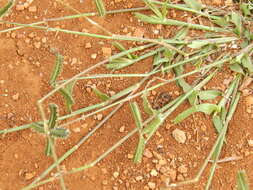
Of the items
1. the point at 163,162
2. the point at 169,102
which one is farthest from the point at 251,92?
the point at 163,162

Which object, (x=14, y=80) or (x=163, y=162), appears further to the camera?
(x=14, y=80)

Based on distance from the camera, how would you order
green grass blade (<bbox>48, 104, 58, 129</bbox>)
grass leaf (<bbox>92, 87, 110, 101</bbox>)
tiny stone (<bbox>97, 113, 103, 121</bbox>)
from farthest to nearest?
1. tiny stone (<bbox>97, 113, 103, 121</bbox>)
2. grass leaf (<bbox>92, 87, 110, 101</bbox>)
3. green grass blade (<bbox>48, 104, 58, 129</bbox>)

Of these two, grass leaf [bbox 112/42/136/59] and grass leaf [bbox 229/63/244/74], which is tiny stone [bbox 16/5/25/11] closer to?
grass leaf [bbox 112/42/136/59]

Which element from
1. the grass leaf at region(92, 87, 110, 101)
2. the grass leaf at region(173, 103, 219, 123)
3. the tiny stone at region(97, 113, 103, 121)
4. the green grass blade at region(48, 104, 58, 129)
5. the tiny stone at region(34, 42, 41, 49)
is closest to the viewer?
the green grass blade at region(48, 104, 58, 129)

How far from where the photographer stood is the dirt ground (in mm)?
1993

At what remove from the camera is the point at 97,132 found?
2.05 m

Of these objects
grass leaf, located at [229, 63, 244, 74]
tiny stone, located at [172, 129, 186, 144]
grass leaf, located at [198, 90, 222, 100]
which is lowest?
tiny stone, located at [172, 129, 186, 144]

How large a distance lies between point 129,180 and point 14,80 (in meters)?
0.75

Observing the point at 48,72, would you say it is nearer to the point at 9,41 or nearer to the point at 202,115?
the point at 9,41

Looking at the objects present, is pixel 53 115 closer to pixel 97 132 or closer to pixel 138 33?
pixel 97 132

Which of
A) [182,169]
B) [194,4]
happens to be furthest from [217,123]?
[194,4]

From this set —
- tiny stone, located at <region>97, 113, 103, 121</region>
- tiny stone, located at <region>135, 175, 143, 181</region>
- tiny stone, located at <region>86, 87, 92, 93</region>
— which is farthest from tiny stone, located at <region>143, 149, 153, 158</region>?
tiny stone, located at <region>86, 87, 92, 93</region>

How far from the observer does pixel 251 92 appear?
2.04 meters

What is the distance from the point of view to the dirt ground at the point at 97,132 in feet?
6.54
